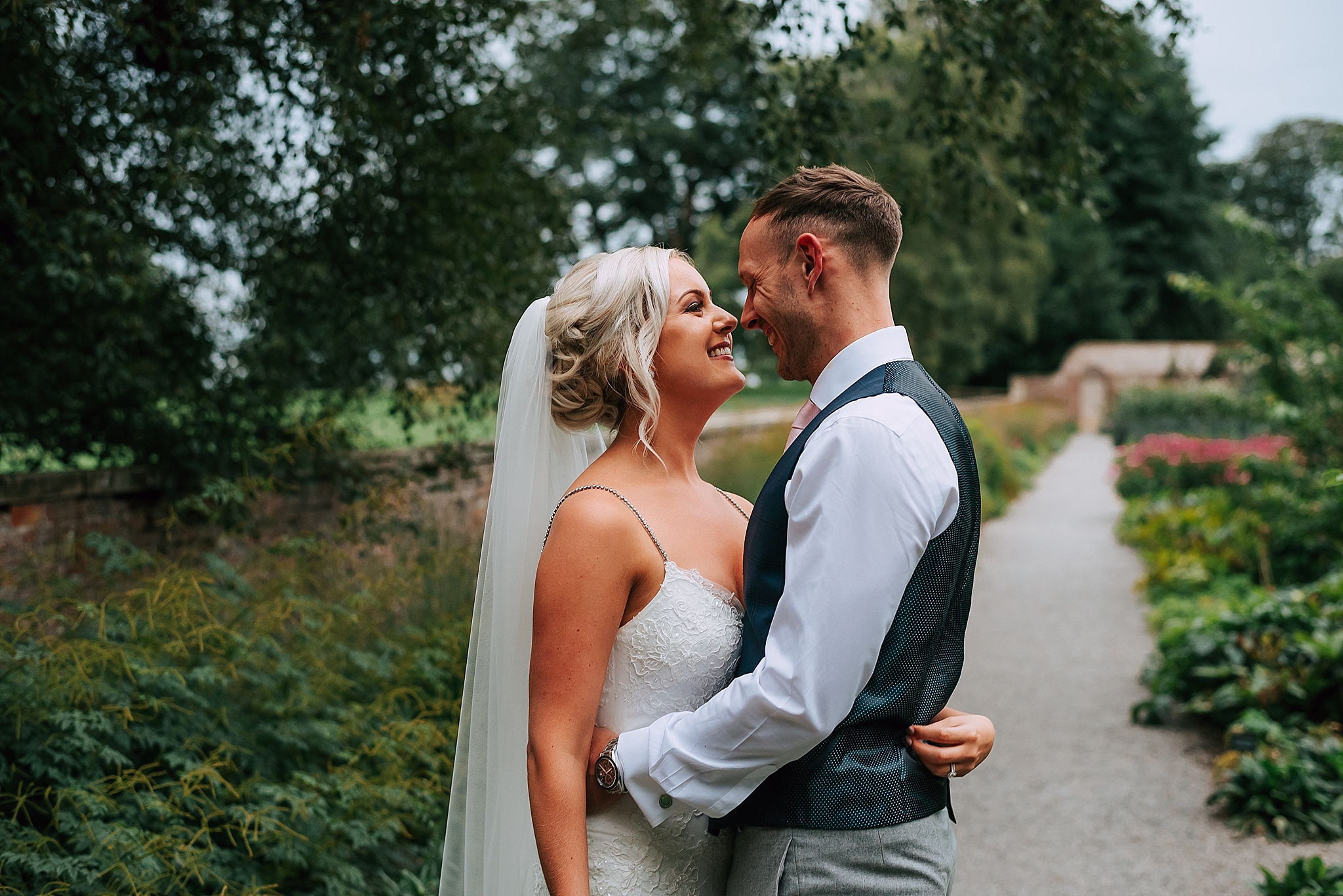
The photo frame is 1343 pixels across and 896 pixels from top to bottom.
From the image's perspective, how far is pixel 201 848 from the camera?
3076 mm

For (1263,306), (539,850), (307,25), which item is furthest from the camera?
(1263,306)

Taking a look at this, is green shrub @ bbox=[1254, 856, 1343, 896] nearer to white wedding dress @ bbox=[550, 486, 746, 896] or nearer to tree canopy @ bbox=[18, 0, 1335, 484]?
white wedding dress @ bbox=[550, 486, 746, 896]

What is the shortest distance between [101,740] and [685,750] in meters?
2.42

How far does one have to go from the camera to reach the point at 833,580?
1.57 metres

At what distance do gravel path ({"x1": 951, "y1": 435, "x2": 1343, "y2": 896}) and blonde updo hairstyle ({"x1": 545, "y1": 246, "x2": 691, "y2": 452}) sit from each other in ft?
11.5

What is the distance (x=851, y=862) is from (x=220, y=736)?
8.37ft

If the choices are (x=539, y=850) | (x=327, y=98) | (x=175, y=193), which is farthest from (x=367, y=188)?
(x=539, y=850)

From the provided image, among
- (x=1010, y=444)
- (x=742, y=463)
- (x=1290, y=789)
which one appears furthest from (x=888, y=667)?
(x=1010, y=444)

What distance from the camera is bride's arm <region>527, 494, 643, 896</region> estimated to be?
71.5 inches

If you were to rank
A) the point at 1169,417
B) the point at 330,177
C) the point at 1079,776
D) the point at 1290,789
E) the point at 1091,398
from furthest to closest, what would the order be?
the point at 1091,398 < the point at 1169,417 < the point at 1079,776 < the point at 330,177 < the point at 1290,789

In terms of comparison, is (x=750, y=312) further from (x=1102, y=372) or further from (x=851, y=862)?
(x=1102, y=372)

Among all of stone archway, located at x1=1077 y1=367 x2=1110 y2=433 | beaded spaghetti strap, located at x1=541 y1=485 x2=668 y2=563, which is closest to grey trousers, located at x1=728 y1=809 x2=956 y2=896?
beaded spaghetti strap, located at x1=541 y1=485 x2=668 y2=563

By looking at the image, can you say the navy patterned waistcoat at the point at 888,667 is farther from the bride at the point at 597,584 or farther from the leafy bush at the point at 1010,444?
the leafy bush at the point at 1010,444

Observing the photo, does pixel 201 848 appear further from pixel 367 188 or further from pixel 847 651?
pixel 367 188
